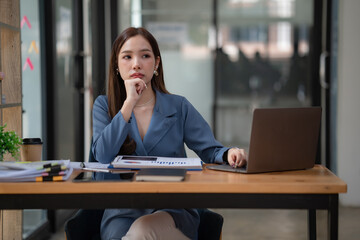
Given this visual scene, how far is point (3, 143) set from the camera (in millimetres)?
1889

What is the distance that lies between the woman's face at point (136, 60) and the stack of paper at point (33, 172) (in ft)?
2.06

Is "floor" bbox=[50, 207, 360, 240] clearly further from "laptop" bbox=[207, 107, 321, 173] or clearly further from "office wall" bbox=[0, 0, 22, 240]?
"laptop" bbox=[207, 107, 321, 173]

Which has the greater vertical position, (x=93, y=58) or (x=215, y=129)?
(x=93, y=58)

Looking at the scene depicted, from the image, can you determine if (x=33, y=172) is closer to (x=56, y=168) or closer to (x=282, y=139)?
(x=56, y=168)

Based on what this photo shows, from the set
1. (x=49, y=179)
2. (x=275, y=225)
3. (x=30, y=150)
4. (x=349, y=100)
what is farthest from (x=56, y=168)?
(x=349, y=100)

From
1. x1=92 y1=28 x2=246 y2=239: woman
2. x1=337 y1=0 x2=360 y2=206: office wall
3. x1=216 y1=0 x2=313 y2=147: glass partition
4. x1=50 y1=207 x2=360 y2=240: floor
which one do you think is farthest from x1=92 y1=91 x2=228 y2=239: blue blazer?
x1=216 y1=0 x2=313 y2=147: glass partition

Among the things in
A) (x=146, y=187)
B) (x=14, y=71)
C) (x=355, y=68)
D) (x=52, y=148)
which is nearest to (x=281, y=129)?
(x=146, y=187)

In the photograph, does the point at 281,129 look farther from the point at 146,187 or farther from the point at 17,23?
the point at 17,23

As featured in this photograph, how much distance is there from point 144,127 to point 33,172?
719mm

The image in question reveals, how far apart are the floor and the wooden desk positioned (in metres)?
1.93

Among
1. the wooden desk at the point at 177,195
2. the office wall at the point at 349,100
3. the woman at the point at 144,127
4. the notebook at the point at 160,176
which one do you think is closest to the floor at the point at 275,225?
the office wall at the point at 349,100

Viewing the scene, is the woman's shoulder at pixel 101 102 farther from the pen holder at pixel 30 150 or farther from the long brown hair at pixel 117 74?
the pen holder at pixel 30 150

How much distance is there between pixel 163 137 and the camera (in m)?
2.24

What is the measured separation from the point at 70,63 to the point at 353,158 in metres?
2.74
